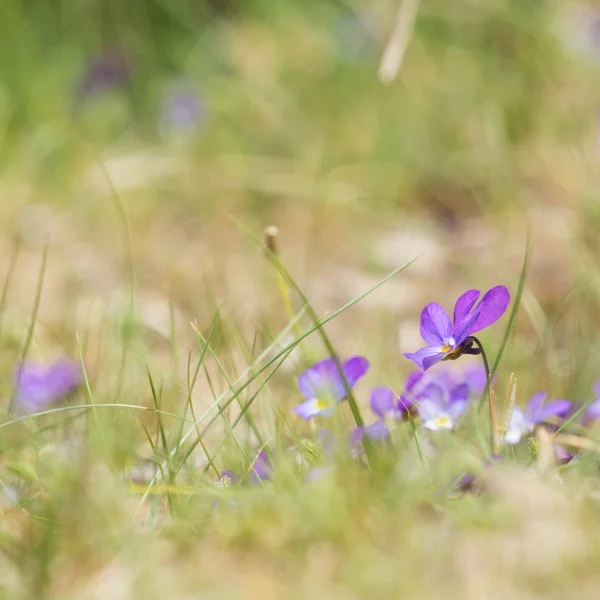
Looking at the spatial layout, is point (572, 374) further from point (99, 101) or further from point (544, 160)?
point (99, 101)

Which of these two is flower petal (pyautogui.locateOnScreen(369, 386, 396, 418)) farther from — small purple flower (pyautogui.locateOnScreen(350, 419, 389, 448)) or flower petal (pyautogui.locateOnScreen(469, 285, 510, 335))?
flower petal (pyautogui.locateOnScreen(469, 285, 510, 335))

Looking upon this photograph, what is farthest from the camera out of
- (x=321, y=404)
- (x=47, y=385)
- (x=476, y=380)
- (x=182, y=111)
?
(x=182, y=111)

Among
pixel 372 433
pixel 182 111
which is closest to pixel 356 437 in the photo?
pixel 372 433

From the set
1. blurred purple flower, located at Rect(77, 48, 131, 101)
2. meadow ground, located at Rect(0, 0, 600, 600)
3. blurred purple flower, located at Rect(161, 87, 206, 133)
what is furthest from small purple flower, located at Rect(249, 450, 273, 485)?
blurred purple flower, located at Rect(77, 48, 131, 101)

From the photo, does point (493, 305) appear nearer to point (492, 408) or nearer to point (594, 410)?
point (492, 408)

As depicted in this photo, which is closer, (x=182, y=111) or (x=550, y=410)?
(x=550, y=410)

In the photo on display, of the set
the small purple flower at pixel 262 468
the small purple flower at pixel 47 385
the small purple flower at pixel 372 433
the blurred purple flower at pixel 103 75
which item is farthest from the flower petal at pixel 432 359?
the blurred purple flower at pixel 103 75
